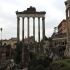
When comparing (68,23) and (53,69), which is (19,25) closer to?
(68,23)

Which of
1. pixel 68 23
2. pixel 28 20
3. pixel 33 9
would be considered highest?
pixel 33 9

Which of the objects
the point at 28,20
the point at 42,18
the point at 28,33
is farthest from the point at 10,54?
the point at 42,18

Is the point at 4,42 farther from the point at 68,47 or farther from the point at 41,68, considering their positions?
the point at 41,68

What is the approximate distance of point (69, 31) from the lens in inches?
1181

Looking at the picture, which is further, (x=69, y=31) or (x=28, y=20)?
(x=28, y=20)

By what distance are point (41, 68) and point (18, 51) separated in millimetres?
14005

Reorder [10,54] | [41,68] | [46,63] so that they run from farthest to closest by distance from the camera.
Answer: [10,54], [46,63], [41,68]

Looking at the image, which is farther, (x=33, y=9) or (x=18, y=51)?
(x=33, y=9)

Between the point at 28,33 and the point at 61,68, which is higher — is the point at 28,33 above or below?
above

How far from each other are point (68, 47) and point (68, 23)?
5.99 meters

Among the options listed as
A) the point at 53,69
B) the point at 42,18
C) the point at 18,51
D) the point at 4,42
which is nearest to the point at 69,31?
the point at 18,51

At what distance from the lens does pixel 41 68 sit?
15664 mm

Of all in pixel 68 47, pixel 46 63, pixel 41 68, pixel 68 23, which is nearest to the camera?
pixel 41 68

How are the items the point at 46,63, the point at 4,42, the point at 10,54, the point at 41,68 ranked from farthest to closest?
the point at 4,42 → the point at 10,54 → the point at 46,63 → the point at 41,68
